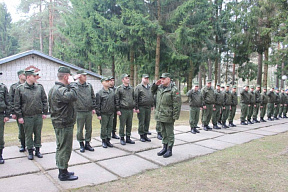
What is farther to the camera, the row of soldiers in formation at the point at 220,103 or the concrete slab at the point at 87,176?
the row of soldiers in formation at the point at 220,103

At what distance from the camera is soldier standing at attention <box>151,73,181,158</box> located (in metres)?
5.11

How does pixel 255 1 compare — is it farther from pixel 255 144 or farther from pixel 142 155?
pixel 142 155

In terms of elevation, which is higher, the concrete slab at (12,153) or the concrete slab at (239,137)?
the concrete slab at (12,153)

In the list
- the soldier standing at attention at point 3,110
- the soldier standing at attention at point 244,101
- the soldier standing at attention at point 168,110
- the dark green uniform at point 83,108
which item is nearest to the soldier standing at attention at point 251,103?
the soldier standing at attention at point 244,101

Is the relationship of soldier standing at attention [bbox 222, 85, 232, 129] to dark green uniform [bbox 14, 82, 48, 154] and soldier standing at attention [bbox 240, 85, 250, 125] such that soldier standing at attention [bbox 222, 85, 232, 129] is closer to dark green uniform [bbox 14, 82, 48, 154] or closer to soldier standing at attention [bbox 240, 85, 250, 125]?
soldier standing at attention [bbox 240, 85, 250, 125]

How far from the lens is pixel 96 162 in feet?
15.6

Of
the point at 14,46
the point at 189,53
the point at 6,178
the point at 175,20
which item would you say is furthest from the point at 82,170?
the point at 14,46

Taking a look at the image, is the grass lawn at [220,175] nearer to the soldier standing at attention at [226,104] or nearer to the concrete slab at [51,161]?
the concrete slab at [51,161]

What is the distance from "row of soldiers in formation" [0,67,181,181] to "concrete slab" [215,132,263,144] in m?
2.72

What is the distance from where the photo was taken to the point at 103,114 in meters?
5.98

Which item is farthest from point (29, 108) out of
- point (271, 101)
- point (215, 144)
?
point (271, 101)

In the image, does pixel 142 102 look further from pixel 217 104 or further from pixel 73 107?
pixel 217 104

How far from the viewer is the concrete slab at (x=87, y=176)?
3698 mm

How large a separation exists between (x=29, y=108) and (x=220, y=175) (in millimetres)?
4132
